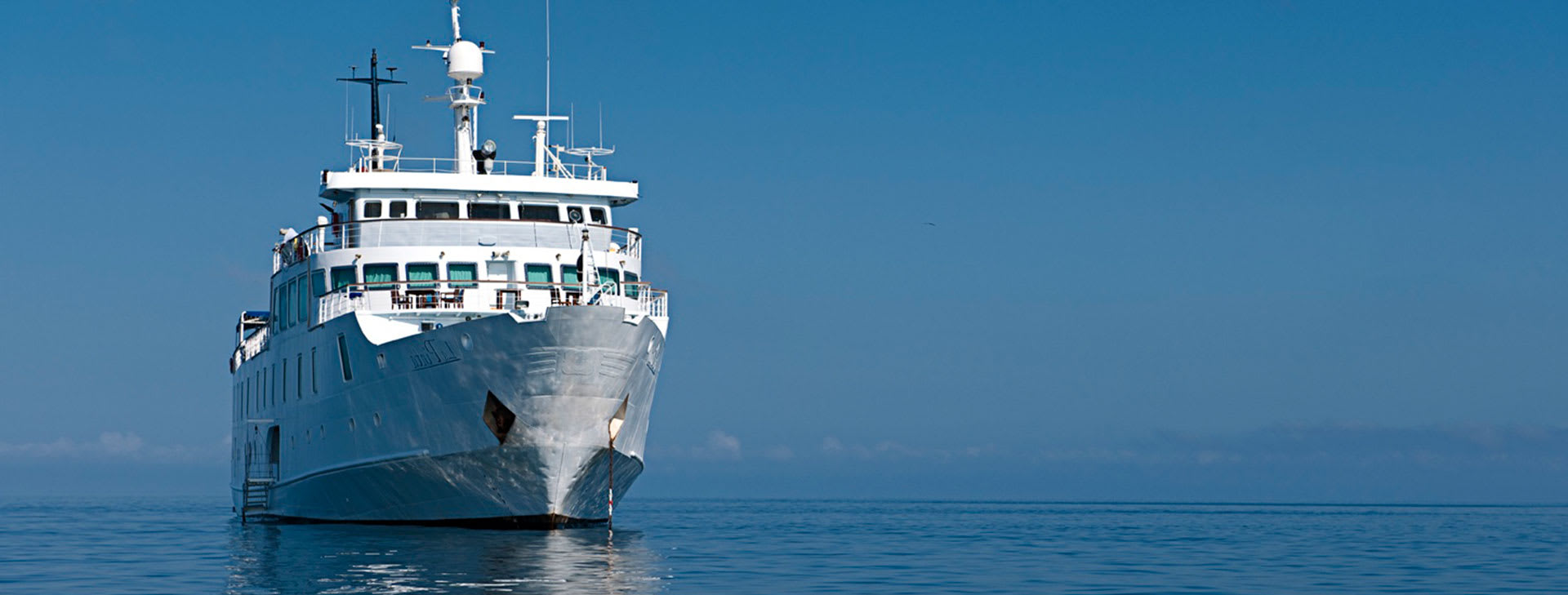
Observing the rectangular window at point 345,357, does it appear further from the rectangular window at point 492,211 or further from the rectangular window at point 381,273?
the rectangular window at point 492,211

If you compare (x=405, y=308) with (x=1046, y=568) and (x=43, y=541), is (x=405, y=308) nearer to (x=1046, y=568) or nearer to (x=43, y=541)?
(x=43, y=541)

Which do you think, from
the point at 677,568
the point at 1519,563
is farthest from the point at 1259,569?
the point at 677,568

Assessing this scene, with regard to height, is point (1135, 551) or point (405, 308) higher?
point (405, 308)

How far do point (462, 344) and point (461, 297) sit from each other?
423cm

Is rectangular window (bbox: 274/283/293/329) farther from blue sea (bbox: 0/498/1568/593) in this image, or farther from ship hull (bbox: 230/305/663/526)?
blue sea (bbox: 0/498/1568/593)

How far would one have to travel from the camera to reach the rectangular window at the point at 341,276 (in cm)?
4281

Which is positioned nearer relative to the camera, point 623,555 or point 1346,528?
point 623,555

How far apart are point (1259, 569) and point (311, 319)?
79.4 feet

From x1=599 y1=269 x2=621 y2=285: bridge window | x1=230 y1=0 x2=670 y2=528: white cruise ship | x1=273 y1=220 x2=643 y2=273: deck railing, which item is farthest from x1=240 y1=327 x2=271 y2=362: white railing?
x1=599 y1=269 x2=621 y2=285: bridge window

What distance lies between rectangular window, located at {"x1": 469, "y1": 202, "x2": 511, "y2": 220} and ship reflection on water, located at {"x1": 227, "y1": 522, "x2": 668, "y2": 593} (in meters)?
8.47

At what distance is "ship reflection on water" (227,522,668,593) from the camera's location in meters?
27.1

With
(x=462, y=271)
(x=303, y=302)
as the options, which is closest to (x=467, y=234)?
(x=462, y=271)

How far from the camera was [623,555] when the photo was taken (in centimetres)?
3447

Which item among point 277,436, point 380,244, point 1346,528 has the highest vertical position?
point 380,244
